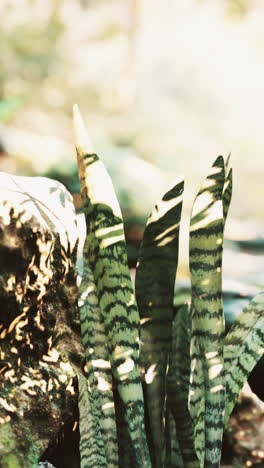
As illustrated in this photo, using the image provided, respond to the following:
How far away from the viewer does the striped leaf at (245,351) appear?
A: 3.10ft

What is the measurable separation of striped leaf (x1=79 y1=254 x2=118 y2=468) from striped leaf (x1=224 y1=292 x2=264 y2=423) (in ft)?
0.73

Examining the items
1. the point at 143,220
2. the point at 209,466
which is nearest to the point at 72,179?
the point at 143,220

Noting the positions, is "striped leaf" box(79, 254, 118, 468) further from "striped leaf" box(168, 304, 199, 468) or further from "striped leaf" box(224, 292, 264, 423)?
"striped leaf" box(224, 292, 264, 423)

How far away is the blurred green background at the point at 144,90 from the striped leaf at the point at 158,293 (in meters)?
0.99

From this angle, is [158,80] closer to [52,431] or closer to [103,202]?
[103,202]

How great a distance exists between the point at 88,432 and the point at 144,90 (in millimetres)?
1331

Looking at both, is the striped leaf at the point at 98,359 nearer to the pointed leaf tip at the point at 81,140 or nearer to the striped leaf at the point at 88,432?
the striped leaf at the point at 88,432

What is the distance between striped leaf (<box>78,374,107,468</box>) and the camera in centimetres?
84

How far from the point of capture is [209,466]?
86 cm

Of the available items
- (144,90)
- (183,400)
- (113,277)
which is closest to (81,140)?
(113,277)

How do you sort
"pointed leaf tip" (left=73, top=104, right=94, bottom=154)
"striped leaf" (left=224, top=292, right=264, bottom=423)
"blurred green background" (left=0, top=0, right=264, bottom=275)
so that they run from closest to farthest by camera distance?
"pointed leaf tip" (left=73, top=104, right=94, bottom=154) < "striped leaf" (left=224, top=292, right=264, bottom=423) < "blurred green background" (left=0, top=0, right=264, bottom=275)

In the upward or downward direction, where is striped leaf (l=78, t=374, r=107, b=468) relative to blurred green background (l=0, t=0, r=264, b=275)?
downward

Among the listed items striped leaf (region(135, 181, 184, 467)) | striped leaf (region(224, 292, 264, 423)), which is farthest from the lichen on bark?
striped leaf (region(224, 292, 264, 423))

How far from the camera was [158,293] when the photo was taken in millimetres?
844
